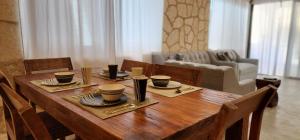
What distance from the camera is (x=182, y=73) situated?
1701mm

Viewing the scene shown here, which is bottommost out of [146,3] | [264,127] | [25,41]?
[264,127]

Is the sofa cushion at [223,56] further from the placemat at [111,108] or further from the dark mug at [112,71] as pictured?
the placemat at [111,108]

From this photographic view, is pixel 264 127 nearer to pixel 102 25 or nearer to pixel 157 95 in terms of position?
pixel 157 95

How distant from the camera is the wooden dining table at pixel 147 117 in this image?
783 millimetres

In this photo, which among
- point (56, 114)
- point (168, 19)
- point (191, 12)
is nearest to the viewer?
point (56, 114)

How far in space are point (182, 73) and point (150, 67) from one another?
0.35 meters

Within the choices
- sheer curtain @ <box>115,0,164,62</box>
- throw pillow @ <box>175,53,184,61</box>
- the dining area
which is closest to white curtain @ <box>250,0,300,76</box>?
throw pillow @ <box>175,53,184,61</box>

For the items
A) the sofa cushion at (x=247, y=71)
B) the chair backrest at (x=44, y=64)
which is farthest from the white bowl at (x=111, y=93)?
the sofa cushion at (x=247, y=71)

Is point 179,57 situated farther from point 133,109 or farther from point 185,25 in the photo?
point 133,109

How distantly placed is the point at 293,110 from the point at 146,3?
282 cm

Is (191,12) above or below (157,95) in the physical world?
above

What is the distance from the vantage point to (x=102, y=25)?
317cm

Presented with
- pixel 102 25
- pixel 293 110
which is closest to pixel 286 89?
pixel 293 110

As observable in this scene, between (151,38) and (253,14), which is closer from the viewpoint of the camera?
(151,38)
